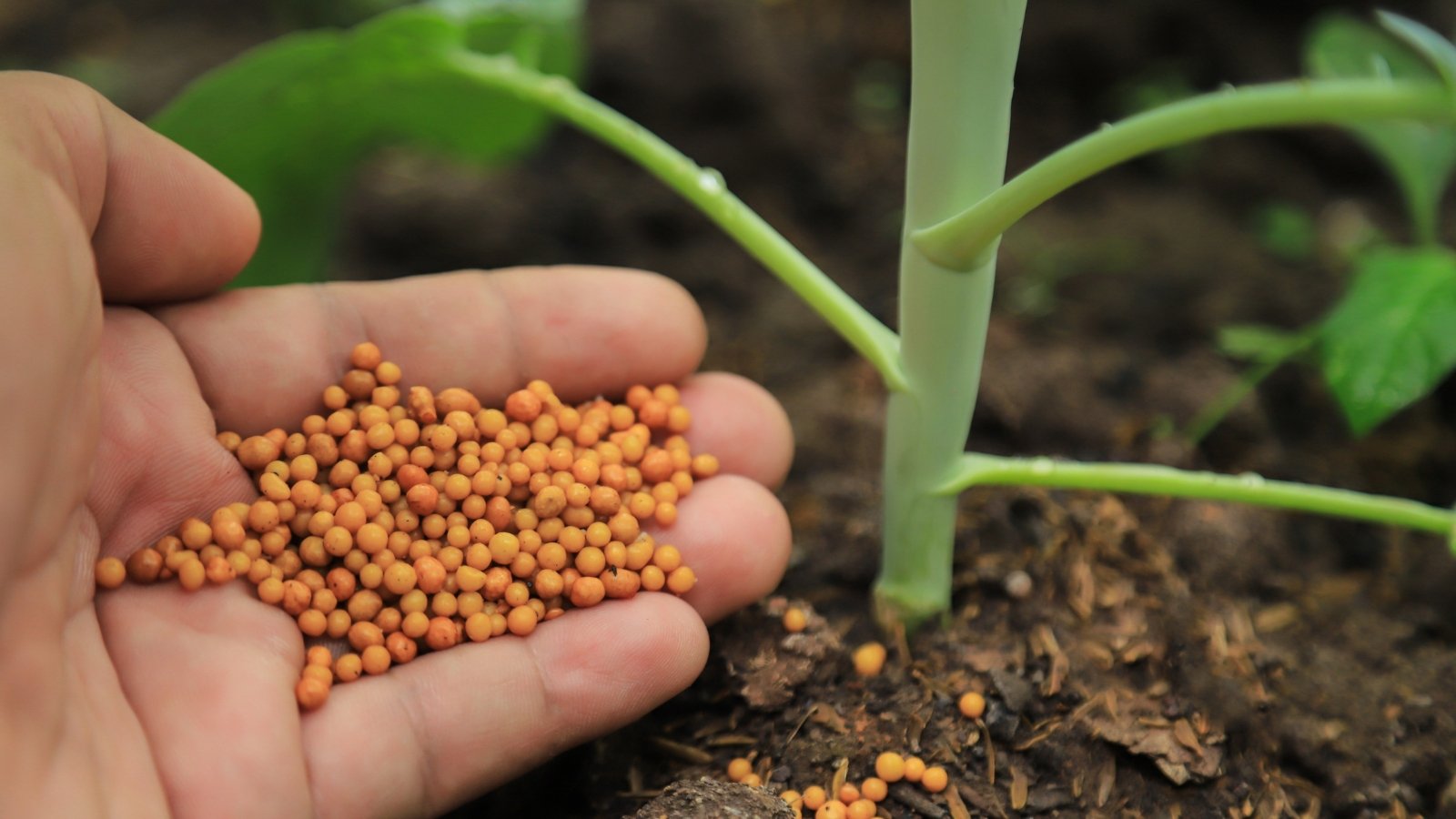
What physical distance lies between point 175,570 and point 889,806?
788 millimetres

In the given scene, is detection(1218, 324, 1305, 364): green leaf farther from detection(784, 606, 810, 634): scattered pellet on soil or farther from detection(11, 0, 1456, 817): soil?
detection(784, 606, 810, 634): scattered pellet on soil

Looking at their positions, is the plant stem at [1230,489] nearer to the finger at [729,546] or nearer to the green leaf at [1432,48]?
the finger at [729,546]

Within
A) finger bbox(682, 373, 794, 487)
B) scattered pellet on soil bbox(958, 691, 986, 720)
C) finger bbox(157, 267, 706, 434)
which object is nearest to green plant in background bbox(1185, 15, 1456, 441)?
scattered pellet on soil bbox(958, 691, 986, 720)

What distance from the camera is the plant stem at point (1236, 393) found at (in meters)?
1.48

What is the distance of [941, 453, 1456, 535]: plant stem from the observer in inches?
43.8

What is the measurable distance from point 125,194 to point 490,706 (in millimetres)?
642

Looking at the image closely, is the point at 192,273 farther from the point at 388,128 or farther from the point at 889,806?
the point at 889,806

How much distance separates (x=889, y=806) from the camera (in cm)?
119

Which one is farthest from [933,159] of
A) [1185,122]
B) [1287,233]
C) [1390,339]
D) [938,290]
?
[1287,233]

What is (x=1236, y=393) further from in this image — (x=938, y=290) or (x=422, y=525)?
(x=422, y=525)

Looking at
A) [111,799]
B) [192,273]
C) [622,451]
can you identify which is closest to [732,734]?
[622,451]

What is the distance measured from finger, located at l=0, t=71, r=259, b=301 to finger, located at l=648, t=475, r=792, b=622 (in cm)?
58

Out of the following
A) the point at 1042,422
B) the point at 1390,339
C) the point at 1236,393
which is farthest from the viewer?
the point at 1042,422

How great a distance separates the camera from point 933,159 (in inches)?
43.5
